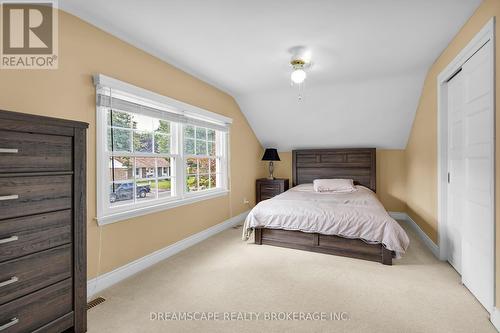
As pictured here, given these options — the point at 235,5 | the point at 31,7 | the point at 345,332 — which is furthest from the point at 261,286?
the point at 31,7

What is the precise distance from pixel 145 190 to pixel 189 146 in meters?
0.92

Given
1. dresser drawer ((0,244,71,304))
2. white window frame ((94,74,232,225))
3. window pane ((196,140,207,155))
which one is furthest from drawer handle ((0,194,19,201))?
window pane ((196,140,207,155))

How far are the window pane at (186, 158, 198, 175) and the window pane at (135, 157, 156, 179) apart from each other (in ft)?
1.96

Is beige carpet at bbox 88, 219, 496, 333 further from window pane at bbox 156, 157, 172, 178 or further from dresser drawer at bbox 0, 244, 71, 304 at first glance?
window pane at bbox 156, 157, 172, 178

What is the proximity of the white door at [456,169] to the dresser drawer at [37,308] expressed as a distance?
336 centimetres

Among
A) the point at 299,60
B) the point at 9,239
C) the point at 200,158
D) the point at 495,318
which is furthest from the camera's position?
the point at 200,158

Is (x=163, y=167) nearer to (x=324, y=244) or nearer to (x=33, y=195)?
(x=33, y=195)

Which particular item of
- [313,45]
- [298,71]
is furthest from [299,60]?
[313,45]

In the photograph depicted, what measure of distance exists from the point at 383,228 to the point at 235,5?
2665 mm

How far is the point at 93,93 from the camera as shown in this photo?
7.18 feet

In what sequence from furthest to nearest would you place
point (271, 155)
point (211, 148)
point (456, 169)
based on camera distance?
point (271, 155) → point (211, 148) → point (456, 169)

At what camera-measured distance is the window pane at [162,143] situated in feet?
9.64

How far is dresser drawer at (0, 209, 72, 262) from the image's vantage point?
127cm

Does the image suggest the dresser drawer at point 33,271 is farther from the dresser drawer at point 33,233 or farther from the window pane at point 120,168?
the window pane at point 120,168
